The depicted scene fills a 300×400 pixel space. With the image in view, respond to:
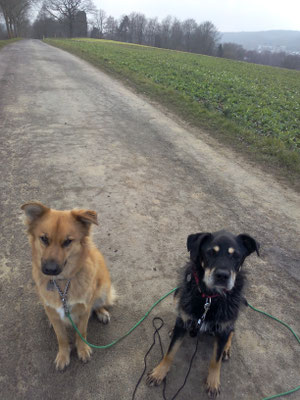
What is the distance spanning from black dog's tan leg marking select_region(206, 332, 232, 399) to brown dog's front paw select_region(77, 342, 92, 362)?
1252 mm

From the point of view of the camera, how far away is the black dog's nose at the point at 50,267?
227 centimetres

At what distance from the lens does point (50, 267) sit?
2.27 m

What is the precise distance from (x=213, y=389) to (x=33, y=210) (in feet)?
8.02

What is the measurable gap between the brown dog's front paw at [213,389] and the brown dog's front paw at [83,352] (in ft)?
4.11

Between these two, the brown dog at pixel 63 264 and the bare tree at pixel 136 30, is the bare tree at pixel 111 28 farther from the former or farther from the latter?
the brown dog at pixel 63 264

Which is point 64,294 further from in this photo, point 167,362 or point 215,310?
point 215,310

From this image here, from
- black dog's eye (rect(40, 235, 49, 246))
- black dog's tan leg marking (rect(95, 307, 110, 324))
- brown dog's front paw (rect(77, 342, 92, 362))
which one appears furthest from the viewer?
black dog's tan leg marking (rect(95, 307, 110, 324))

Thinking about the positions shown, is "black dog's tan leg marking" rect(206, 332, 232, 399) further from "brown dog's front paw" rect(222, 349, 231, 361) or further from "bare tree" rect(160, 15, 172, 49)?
"bare tree" rect(160, 15, 172, 49)

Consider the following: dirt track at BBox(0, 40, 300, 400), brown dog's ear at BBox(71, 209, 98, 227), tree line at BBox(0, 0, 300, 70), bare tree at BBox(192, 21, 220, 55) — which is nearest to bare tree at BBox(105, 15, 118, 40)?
tree line at BBox(0, 0, 300, 70)

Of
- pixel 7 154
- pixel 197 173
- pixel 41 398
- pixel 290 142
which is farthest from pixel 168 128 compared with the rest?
pixel 41 398

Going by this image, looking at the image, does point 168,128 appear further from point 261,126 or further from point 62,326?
point 62,326

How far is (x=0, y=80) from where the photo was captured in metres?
13.2

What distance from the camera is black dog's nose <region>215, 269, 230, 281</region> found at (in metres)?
2.34

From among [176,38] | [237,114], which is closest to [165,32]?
[176,38]
